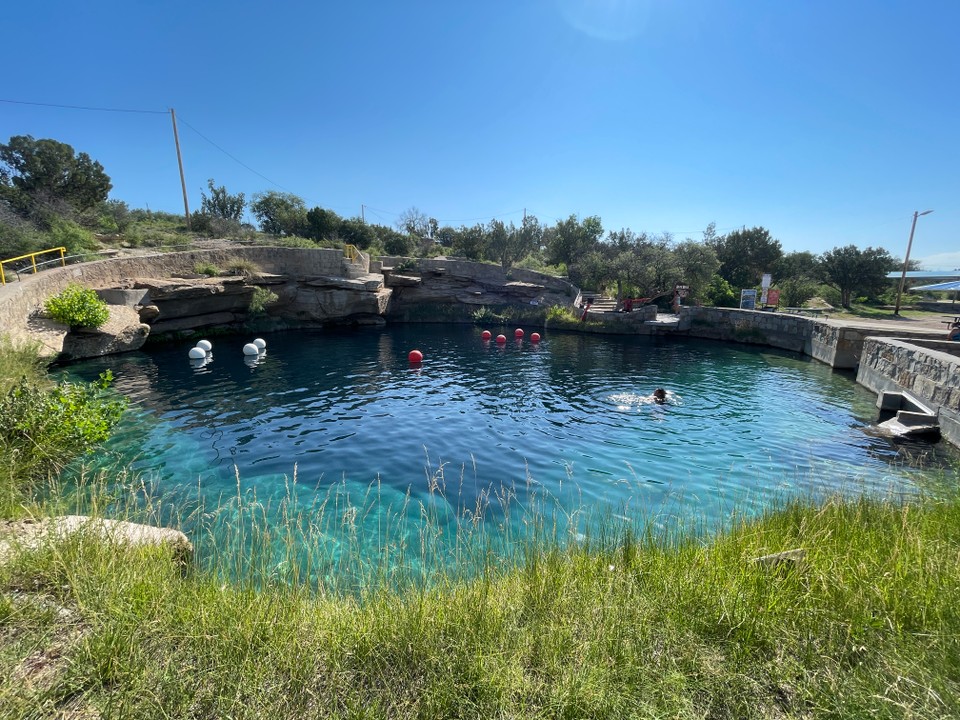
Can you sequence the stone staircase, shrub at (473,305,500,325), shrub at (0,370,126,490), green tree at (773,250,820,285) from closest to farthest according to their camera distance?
shrub at (0,370,126,490), the stone staircase, shrub at (473,305,500,325), green tree at (773,250,820,285)

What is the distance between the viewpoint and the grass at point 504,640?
7.24 ft

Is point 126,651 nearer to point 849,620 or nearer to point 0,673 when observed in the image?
point 0,673

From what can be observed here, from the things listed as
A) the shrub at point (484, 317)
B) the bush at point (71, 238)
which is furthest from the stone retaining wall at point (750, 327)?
the bush at point (71, 238)

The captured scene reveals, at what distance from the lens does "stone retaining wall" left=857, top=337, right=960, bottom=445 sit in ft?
33.3

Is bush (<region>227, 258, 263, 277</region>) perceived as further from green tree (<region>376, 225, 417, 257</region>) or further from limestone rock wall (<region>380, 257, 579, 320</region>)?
green tree (<region>376, 225, 417, 257</region>)

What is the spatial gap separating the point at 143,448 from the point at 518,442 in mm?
7777

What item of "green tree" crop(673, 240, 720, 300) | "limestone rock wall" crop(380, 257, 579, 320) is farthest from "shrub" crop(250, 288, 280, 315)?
"green tree" crop(673, 240, 720, 300)

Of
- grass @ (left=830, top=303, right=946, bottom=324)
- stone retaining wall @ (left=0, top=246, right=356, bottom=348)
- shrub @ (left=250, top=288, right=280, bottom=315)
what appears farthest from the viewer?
grass @ (left=830, top=303, right=946, bottom=324)

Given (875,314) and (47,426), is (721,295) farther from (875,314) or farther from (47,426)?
(47,426)

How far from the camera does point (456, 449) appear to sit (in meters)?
9.47

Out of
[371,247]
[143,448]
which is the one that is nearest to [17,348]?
[143,448]

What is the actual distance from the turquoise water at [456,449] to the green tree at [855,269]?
1991cm

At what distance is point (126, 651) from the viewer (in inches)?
95.6

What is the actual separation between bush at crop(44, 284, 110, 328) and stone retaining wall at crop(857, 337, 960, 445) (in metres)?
25.2
